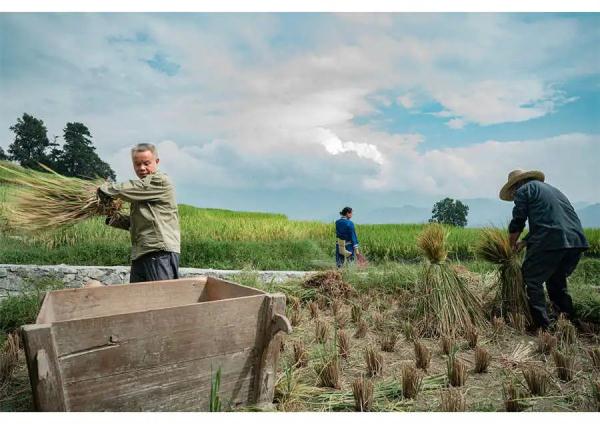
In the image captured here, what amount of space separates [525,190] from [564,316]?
1.11 metres

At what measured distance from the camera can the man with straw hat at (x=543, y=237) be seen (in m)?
4.04

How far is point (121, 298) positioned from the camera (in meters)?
2.79

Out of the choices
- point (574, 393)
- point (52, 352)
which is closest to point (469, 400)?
point (574, 393)

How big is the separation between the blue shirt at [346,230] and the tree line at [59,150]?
3.17m

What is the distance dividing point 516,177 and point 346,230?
10.5 feet

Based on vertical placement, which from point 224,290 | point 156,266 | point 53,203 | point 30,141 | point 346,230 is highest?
point 30,141

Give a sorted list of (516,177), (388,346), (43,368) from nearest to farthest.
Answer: (43,368), (388,346), (516,177)

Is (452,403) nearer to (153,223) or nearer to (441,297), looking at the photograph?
(441,297)

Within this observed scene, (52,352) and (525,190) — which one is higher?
(525,190)

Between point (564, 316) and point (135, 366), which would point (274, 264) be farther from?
point (135, 366)

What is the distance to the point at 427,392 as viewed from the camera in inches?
108

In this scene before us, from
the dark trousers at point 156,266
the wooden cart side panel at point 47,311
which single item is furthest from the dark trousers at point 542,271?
the wooden cart side panel at point 47,311

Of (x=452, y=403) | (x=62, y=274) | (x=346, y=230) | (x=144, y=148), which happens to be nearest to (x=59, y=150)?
(x=62, y=274)

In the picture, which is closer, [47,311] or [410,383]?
[47,311]
